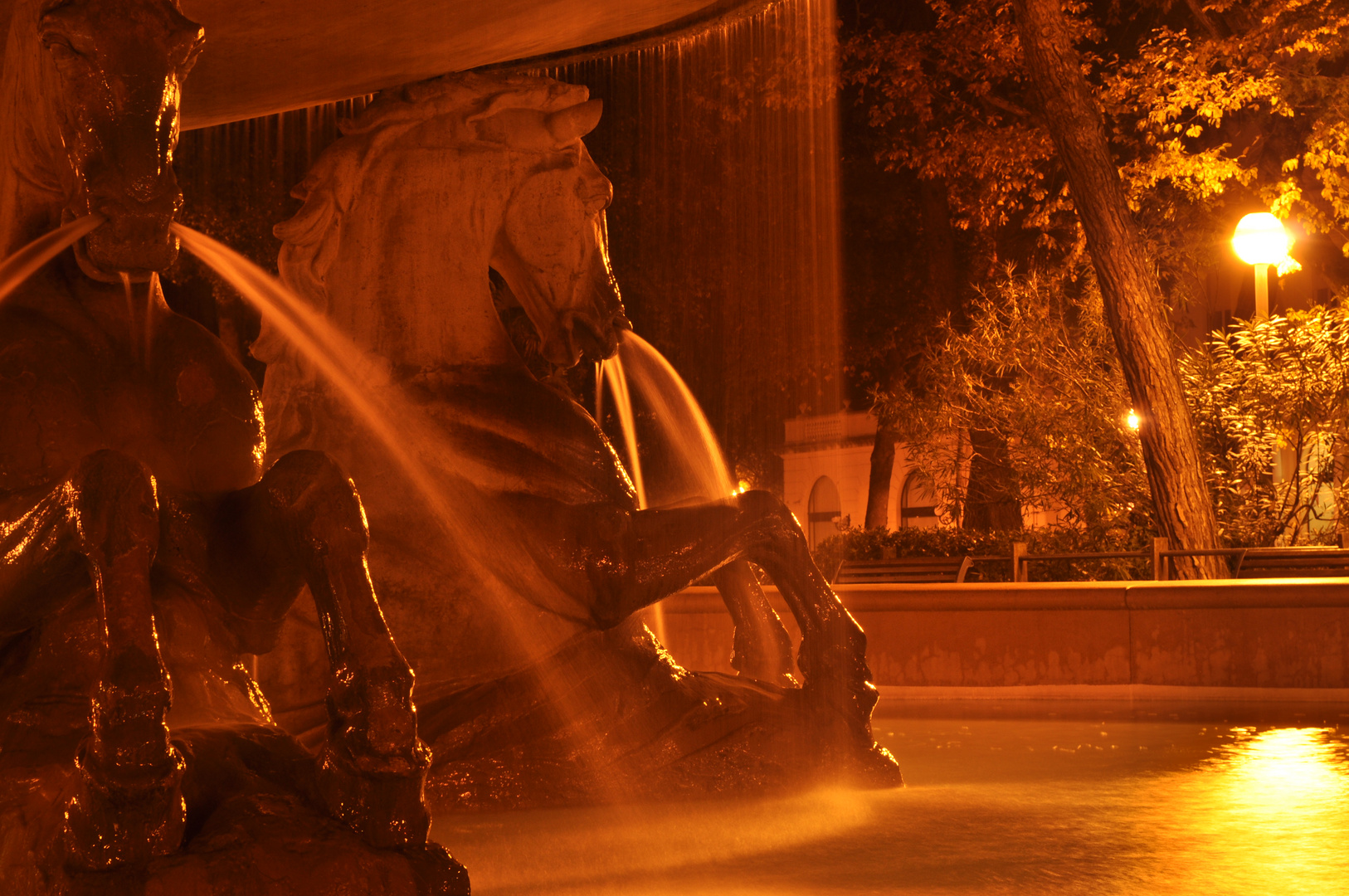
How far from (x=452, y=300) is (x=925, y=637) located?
16.5 ft

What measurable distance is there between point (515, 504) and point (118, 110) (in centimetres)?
221

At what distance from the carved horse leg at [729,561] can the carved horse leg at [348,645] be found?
202 centimetres

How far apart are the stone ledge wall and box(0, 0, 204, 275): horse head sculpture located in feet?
21.7

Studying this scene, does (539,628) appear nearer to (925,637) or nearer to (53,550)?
(53,550)

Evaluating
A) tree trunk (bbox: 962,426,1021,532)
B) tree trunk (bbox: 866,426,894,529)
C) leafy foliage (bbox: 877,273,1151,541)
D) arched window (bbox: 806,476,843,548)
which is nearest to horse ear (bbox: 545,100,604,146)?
leafy foliage (bbox: 877,273,1151,541)

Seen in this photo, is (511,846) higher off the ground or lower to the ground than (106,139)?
lower

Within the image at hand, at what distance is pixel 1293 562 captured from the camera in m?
10.2

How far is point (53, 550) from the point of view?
78.7 inches

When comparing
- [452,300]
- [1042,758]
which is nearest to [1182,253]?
[1042,758]

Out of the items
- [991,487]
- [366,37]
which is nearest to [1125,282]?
[991,487]

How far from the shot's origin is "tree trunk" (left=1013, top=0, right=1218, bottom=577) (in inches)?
479

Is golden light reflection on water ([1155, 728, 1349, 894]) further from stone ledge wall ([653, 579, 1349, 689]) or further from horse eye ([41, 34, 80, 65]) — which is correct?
horse eye ([41, 34, 80, 65])

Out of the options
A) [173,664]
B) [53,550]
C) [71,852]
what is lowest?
[71,852]

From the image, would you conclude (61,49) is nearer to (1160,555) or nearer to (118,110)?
(118,110)
